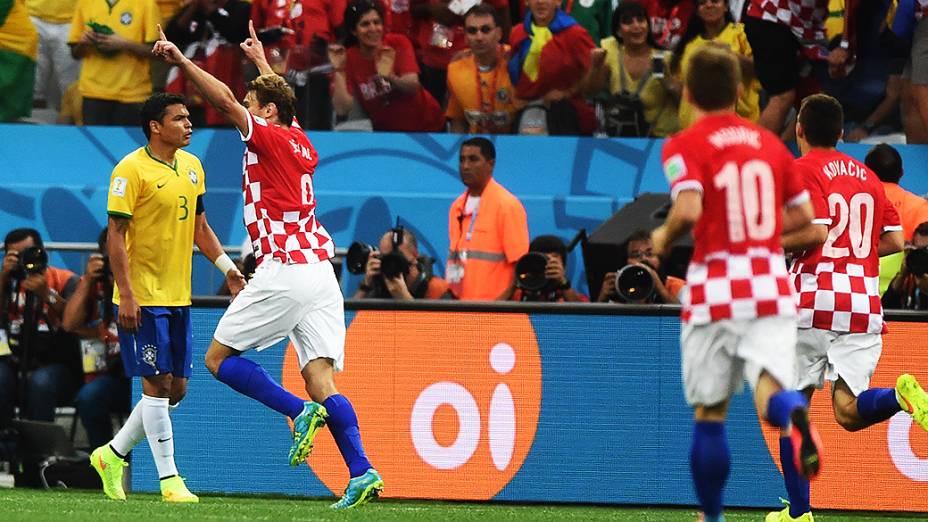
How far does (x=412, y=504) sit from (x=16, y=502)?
230 cm

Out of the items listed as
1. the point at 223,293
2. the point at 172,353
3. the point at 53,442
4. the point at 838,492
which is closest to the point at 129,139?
the point at 223,293

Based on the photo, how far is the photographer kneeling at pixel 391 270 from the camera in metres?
10.6

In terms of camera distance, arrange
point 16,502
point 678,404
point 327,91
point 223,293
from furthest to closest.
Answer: point 327,91 → point 223,293 → point 678,404 → point 16,502

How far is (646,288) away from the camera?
10.1 m

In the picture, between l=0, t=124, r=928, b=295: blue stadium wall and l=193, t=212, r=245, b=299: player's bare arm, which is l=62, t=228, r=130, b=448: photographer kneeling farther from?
l=0, t=124, r=928, b=295: blue stadium wall

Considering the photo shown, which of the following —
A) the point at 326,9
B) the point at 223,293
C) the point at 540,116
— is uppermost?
the point at 326,9

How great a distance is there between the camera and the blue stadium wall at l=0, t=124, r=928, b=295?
41.6 feet

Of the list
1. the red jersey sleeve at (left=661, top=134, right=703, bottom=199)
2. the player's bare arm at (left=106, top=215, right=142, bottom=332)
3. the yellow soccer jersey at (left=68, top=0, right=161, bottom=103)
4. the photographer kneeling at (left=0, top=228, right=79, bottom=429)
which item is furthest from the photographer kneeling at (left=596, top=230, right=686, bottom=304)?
the yellow soccer jersey at (left=68, top=0, right=161, bottom=103)

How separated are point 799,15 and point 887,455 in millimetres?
4148

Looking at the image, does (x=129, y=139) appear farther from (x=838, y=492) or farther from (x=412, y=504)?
(x=838, y=492)

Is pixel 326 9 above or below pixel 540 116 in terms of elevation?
above

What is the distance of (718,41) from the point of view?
1251 cm

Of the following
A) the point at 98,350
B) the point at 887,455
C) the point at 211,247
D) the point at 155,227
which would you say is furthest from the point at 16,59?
the point at 887,455

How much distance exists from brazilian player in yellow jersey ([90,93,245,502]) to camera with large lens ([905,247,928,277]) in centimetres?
392
